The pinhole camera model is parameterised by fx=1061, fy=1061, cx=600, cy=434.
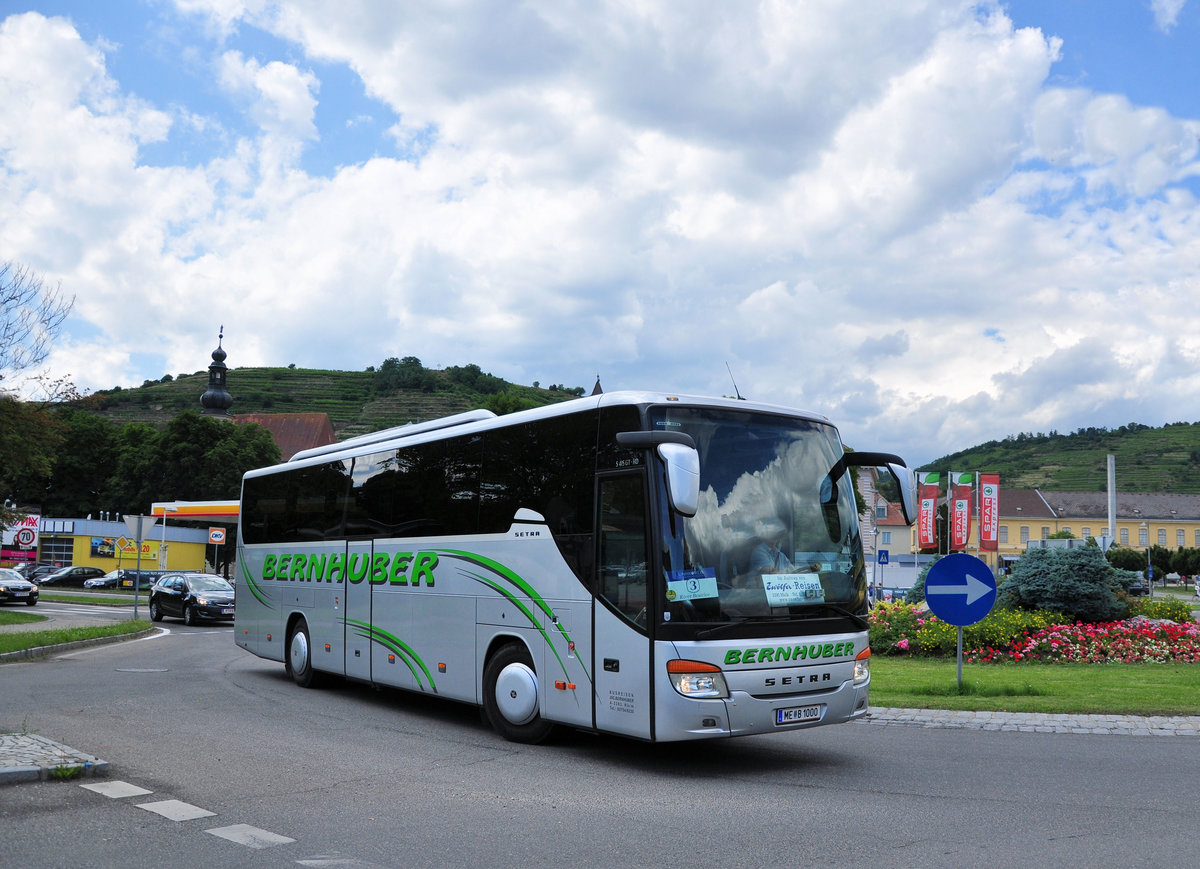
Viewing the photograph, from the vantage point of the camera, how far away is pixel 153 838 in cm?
618

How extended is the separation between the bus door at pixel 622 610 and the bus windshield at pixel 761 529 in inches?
12.0

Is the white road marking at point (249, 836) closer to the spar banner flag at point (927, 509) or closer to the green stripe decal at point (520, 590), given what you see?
the green stripe decal at point (520, 590)

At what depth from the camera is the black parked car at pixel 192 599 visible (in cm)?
3247

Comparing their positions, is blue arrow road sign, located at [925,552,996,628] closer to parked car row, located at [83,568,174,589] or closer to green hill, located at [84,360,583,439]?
parked car row, located at [83,568,174,589]

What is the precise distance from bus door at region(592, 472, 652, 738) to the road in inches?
21.4

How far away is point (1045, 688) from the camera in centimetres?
1389

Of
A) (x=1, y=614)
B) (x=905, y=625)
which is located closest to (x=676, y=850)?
(x=905, y=625)

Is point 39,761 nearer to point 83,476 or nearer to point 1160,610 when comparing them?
point 1160,610

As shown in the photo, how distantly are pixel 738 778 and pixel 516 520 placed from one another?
3.22m

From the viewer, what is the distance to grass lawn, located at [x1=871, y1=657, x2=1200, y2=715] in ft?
40.4

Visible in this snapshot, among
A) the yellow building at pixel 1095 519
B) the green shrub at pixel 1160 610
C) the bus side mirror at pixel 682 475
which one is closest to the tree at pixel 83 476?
the green shrub at pixel 1160 610

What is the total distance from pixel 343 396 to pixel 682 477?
6659 inches

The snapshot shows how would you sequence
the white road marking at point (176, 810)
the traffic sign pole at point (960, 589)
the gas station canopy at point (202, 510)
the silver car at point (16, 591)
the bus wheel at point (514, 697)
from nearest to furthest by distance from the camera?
the white road marking at point (176, 810), the bus wheel at point (514, 697), the traffic sign pole at point (960, 589), the silver car at point (16, 591), the gas station canopy at point (202, 510)

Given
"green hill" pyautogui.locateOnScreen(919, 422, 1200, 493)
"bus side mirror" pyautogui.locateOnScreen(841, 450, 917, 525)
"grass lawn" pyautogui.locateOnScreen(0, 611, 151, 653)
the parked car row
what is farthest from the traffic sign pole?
"green hill" pyautogui.locateOnScreen(919, 422, 1200, 493)
